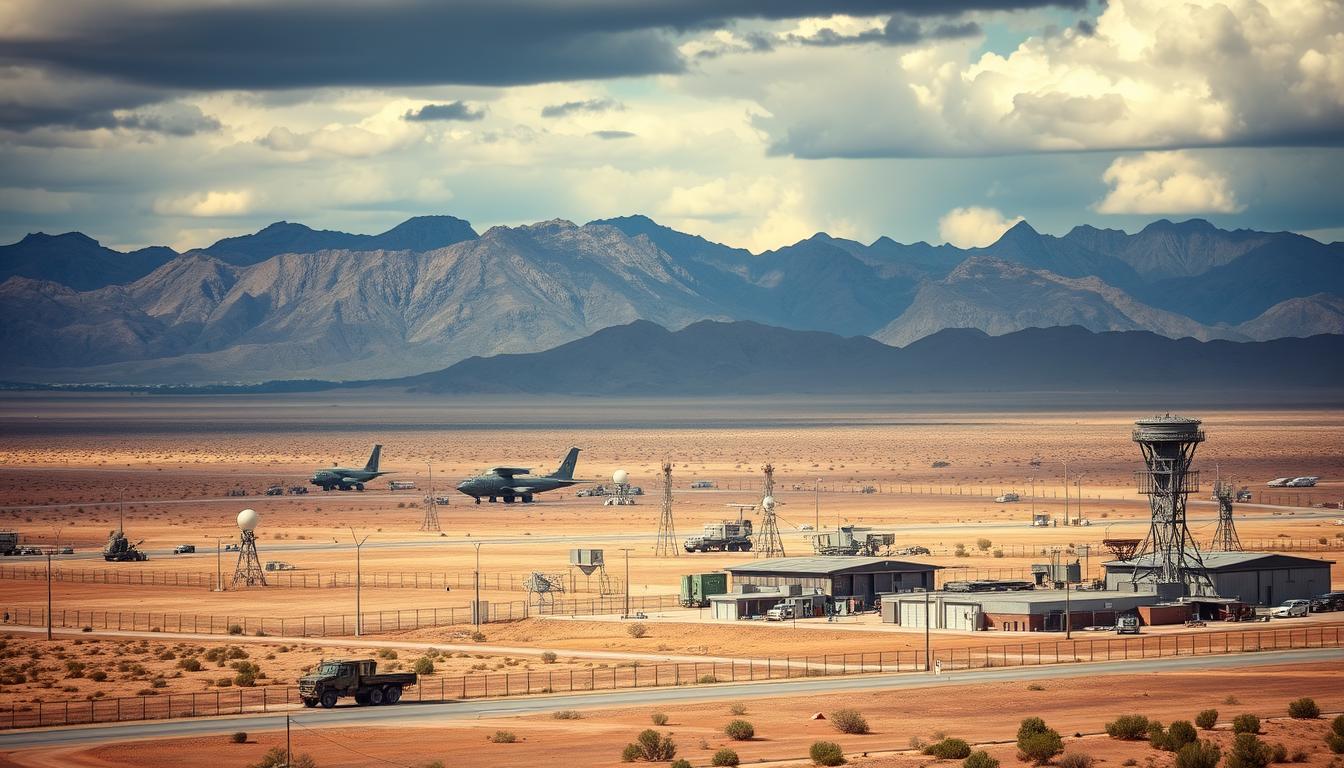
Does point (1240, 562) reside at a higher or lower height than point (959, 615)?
higher

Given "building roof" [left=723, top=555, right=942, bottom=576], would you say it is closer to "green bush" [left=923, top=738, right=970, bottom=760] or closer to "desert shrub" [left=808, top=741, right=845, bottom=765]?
"green bush" [left=923, top=738, right=970, bottom=760]

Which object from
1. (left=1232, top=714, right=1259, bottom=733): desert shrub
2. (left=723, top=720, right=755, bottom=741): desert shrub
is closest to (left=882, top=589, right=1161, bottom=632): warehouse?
(left=1232, top=714, right=1259, bottom=733): desert shrub

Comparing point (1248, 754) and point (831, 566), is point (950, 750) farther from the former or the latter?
point (831, 566)

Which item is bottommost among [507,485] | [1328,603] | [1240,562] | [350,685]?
[350,685]

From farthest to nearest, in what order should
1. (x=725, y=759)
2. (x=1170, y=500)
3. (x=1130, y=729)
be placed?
1. (x=1170, y=500)
2. (x=1130, y=729)
3. (x=725, y=759)

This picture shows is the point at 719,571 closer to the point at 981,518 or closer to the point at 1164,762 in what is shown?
the point at 981,518

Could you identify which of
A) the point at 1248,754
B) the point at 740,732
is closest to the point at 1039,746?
the point at 1248,754
